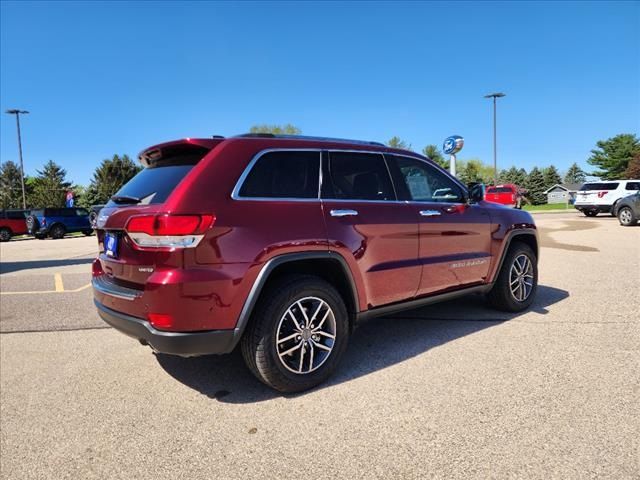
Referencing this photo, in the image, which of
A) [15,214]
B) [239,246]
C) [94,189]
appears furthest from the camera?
[94,189]

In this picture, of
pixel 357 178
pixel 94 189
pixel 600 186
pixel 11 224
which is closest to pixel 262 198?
pixel 357 178

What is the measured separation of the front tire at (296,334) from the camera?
2.99m

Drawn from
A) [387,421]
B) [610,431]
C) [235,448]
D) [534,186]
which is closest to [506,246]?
[610,431]

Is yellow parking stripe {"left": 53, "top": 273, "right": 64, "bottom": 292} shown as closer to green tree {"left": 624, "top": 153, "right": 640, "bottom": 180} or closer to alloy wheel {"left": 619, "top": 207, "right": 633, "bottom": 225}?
alloy wheel {"left": 619, "top": 207, "right": 633, "bottom": 225}

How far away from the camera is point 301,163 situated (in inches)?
131

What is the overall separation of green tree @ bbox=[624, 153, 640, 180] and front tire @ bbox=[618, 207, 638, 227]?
56803 millimetres

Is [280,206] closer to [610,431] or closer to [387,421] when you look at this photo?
[387,421]

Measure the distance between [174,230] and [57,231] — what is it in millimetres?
26225

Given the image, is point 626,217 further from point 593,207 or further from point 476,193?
point 476,193

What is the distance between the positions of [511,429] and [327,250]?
1600mm

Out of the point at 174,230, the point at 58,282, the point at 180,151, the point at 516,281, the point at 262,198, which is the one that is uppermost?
the point at 180,151

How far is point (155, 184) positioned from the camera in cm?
316

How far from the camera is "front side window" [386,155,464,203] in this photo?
3961 millimetres

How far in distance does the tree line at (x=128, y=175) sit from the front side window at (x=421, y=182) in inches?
1826
